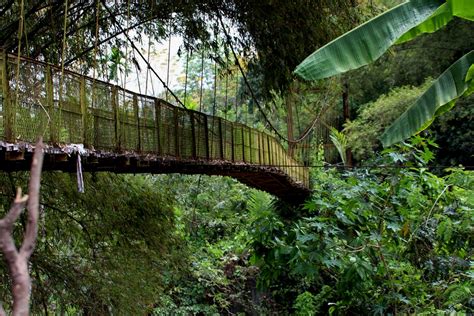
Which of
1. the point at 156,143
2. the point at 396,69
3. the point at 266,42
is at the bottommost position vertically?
the point at 156,143

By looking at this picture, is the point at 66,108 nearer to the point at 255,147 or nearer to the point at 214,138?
the point at 214,138

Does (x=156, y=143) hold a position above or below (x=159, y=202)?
above

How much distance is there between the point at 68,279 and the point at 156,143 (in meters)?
1.83

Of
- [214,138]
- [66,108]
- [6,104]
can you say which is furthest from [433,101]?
A: [6,104]

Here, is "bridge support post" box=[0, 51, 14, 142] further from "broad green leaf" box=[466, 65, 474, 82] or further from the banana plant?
"broad green leaf" box=[466, 65, 474, 82]

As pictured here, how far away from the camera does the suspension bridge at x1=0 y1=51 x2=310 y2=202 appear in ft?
6.66

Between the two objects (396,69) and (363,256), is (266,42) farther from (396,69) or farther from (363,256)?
(396,69)

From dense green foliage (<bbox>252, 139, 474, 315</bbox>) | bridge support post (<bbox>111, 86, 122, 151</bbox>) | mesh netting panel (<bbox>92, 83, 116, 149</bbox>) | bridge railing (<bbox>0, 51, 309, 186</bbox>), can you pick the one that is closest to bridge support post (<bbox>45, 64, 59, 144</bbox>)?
bridge railing (<bbox>0, 51, 309, 186</bbox>)

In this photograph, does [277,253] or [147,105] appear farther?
[277,253]

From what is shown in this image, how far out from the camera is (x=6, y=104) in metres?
1.98

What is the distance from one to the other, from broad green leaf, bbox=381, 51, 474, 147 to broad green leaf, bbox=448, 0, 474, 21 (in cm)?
53

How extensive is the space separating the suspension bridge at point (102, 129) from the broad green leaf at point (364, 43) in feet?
2.87

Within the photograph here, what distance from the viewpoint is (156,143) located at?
10.3 feet

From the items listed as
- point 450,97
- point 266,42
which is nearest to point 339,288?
point 266,42
